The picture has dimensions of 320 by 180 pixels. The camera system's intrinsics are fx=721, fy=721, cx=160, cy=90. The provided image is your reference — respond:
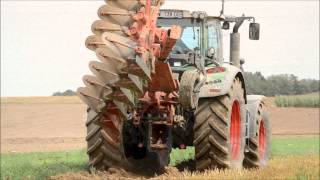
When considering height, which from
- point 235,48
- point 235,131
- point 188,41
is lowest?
point 235,131

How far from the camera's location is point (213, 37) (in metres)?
11.3

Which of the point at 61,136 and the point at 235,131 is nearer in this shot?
the point at 235,131

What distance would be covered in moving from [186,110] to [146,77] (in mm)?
2458

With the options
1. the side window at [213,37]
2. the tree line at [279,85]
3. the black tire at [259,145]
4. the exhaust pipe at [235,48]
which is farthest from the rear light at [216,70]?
the tree line at [279,85]

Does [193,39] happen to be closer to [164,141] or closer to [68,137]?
[164,141]

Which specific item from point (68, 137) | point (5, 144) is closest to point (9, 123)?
point (68, 137)

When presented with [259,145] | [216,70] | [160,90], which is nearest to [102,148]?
[160,90]

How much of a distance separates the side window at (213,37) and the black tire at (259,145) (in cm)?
219

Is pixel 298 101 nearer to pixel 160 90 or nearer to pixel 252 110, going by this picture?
pixel 252 110

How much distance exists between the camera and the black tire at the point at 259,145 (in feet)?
43.1

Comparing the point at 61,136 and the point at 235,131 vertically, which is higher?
the point at 235,131

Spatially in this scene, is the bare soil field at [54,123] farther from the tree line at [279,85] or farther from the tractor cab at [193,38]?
the tractor cab at [193,38]

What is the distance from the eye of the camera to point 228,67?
10875 millimetres

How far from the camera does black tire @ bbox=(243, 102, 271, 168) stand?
13.1 metres
